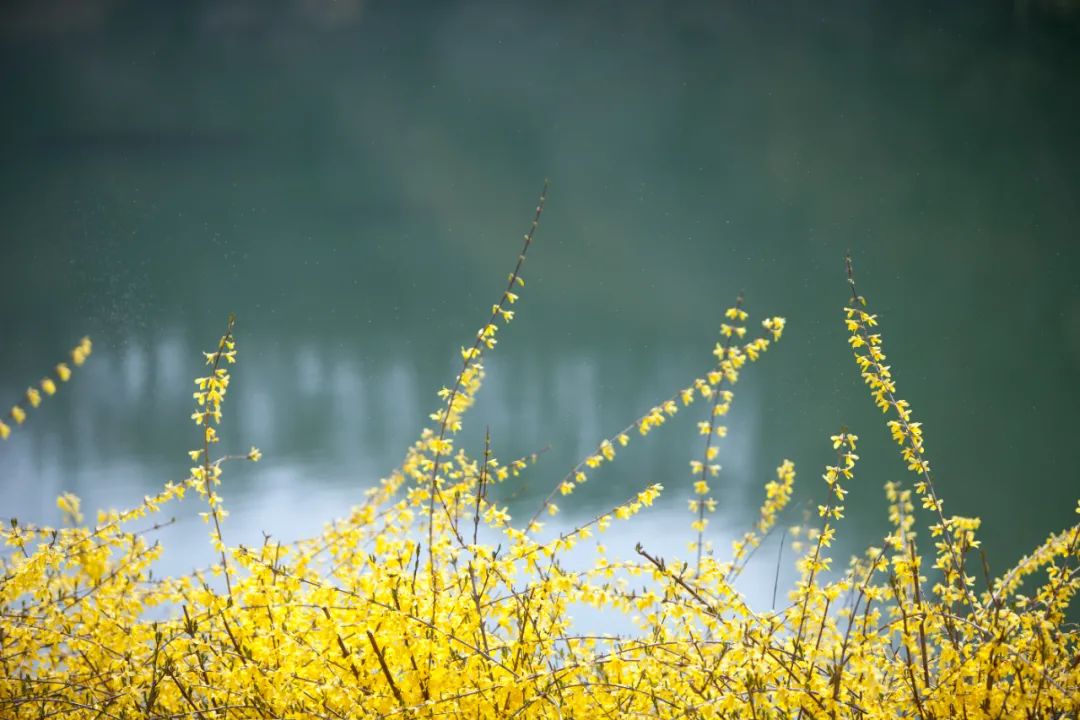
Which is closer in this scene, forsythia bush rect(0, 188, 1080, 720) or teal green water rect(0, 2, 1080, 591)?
forsythia bush rect(0, 188, 1080, 720)

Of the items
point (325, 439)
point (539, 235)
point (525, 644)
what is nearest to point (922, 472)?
point (525, 644)

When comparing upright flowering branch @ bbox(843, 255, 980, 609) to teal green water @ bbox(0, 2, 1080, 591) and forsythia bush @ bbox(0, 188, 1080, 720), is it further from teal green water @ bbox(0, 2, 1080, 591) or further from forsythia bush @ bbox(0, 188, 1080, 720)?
teal green water @ bbox(0, 2, 1080, 591)

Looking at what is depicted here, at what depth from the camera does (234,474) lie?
3812 mm

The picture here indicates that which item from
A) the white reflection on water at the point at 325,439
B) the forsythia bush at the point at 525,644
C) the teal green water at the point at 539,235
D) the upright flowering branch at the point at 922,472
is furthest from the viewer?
the teal green water at the point at 539,235

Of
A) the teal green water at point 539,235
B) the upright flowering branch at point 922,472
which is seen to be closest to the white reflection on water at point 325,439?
the teal green water at point 539,235

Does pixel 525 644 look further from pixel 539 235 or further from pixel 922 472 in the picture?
pixel 539 235

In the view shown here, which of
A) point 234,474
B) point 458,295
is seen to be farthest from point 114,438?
point 458,295

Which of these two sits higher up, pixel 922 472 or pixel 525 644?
pixel 922 472

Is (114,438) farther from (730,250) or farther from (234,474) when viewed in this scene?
(730,250)

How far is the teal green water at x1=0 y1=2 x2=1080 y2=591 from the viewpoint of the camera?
12.7ft

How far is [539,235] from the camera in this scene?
5422mm

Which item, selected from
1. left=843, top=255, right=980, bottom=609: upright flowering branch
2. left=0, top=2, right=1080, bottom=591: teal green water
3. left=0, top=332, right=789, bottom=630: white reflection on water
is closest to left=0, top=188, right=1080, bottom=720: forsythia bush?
left=843, top=255, right=980, bottom=609: upright flowering branch

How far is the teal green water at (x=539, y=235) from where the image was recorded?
3885mm

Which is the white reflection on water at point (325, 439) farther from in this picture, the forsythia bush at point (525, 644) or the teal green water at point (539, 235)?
the forsythia bush at point (525, 644)
